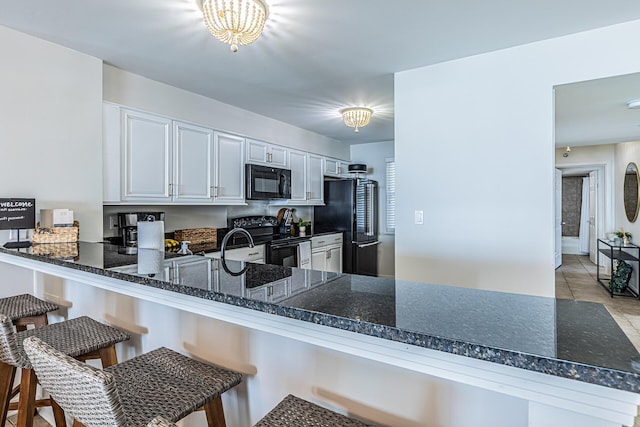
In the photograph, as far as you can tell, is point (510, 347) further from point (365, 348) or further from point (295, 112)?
point (295, 112)

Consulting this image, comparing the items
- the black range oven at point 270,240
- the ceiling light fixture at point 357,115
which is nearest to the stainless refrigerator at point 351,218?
the black range oven at point 270,240

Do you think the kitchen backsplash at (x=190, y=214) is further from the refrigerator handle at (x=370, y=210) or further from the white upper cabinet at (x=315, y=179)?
the refrigerator handle at (x=370, y=210)

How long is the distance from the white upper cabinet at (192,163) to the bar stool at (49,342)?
1.70m

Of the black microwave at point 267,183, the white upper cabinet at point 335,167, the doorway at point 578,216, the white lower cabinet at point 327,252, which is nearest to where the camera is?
the black microwave at point 267,183

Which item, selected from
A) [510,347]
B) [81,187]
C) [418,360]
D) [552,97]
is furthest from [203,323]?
[552,97]

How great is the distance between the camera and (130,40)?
7.53 feet

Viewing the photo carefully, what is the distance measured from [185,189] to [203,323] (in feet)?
6.96

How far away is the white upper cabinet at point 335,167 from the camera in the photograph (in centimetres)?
534

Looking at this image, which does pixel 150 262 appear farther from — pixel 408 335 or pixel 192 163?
pixel 192 163

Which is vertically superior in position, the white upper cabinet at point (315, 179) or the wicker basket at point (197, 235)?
the white upper cabinet at point (315, 179)

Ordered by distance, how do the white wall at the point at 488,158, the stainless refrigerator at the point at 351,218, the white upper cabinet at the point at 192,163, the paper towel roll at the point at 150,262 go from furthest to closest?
the stainless refrigerator at the point at 351,218, the white upper cabinet at the point at 192,163, the white wall at the point at 488,158, the paper towel roll at the point at 150,262

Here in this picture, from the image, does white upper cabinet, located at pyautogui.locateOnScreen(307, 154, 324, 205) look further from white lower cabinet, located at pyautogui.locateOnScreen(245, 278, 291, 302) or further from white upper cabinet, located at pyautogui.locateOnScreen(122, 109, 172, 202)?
white lower cabinet, located at pyautogui.locateOnScreen(245, 278, 291, 302)

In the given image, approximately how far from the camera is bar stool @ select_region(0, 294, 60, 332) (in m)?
1.80

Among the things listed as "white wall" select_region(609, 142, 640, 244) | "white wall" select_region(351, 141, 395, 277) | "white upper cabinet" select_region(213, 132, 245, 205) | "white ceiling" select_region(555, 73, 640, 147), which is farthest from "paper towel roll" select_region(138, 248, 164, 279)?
"white wall" select_region(609, 142, 640, 244)
